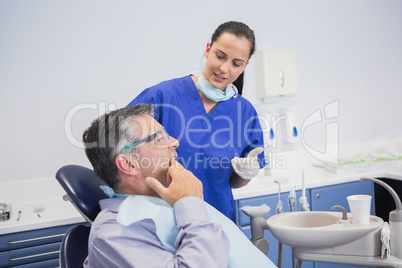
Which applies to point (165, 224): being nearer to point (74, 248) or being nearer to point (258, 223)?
point (74, 248)

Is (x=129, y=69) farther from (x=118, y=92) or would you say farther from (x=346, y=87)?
(x=346, y=87)

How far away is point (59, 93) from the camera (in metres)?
2.33

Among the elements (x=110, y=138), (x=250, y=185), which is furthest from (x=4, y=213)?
(x=250, y=185)

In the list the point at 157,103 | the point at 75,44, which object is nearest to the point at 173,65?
the point at 75,44

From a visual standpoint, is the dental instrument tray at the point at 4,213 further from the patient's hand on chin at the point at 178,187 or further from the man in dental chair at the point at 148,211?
the patient's hand on chin at the point at 178,187

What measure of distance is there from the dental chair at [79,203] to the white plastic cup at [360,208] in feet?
2.97

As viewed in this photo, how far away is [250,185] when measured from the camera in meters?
2.63

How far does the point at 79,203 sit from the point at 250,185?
1568mm

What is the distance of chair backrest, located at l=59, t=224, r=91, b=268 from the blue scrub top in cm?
58

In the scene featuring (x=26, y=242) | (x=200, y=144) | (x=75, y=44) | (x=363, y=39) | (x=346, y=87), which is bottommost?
(x=26, y=242)

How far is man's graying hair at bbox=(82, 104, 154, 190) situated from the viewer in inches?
Result: 45.4

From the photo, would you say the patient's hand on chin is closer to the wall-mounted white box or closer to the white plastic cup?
the white plastic cup

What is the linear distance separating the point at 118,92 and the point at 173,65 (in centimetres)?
44

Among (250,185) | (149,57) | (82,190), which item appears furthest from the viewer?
(250,185)
